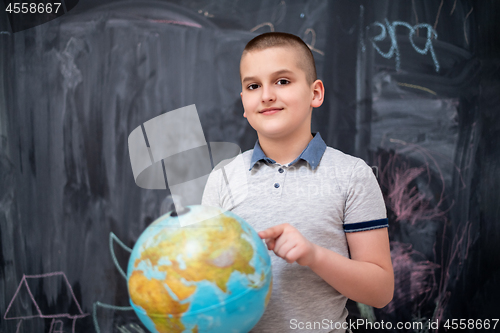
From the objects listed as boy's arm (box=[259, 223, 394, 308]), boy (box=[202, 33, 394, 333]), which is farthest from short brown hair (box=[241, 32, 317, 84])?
boy's arm (box=[259, 223, 394, 308])

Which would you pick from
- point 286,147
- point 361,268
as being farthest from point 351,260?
point 286,147

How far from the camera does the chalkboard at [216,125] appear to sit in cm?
180

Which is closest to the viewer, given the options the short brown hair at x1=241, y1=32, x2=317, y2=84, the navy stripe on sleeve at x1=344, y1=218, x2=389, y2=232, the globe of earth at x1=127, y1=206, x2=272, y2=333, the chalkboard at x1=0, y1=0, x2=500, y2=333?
the globe of earth at x1=127, y1=206, x2=272, y2=333

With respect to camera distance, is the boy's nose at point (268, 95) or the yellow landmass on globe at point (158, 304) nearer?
the yellow landmass on globe at point (158, 304)

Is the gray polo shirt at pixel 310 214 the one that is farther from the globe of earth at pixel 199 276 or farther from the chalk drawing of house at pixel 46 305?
the chalk drawing of house at pixel 46 305

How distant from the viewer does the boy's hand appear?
89cm

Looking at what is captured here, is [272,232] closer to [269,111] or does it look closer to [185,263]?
[185,263]

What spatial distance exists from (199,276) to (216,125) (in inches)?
48.1

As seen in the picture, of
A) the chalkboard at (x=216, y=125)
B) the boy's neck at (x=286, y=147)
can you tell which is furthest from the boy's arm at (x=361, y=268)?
the chalkboard at (x=216, y=125)

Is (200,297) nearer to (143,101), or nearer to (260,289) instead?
(260,289)

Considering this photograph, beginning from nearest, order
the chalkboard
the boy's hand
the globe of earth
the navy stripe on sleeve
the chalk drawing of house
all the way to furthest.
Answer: the globe of earth, the boy's hand, the navy stripe on sleeve, the chalkboard, the chalk drawing of house

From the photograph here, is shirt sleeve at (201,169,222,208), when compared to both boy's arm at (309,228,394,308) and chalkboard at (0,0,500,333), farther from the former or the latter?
chalkboard at (0,0,500,333)

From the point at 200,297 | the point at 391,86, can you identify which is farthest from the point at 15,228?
the point at 391,86

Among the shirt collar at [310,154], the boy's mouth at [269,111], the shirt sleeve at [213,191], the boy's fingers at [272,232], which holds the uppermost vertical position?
the boy's mouth at [269,111]
